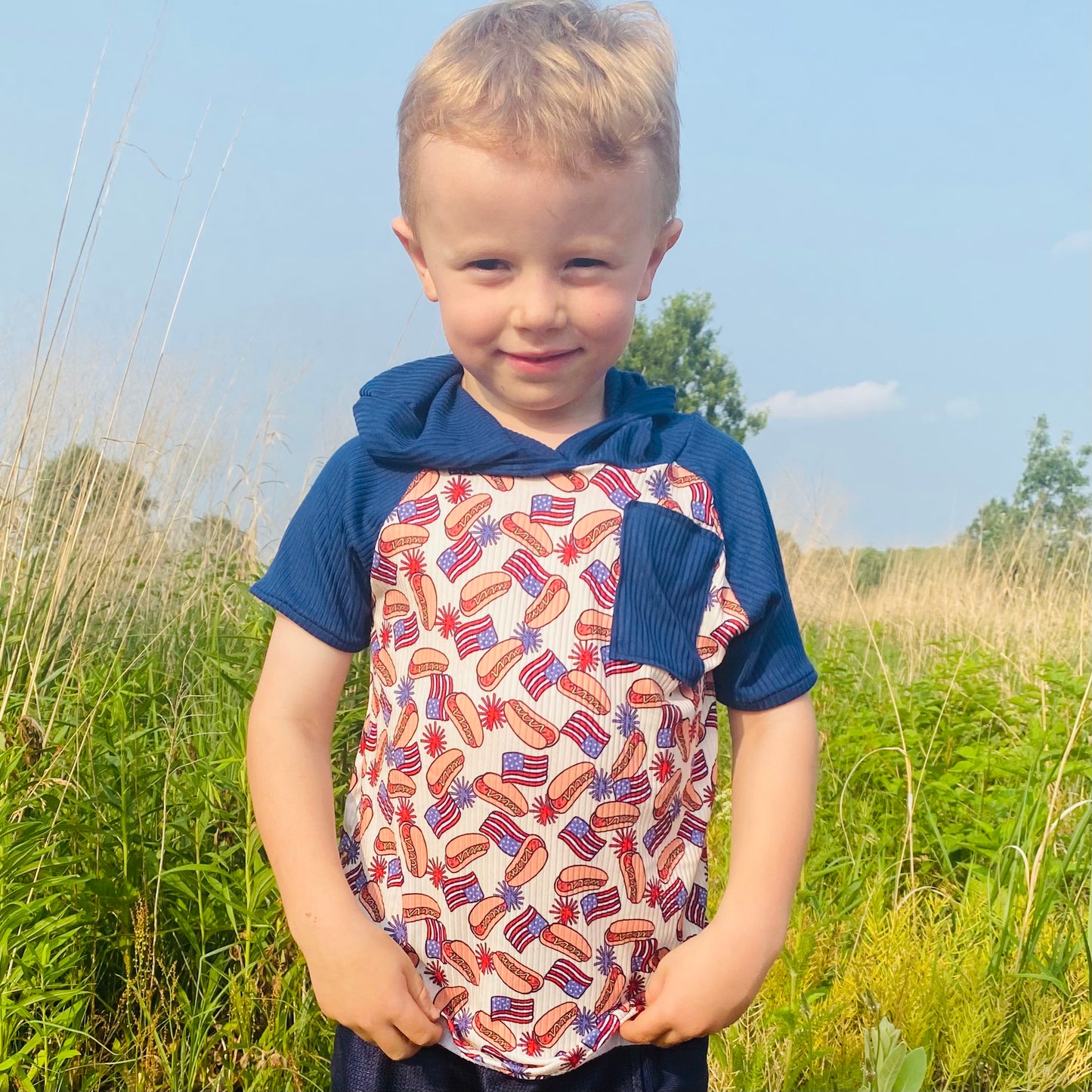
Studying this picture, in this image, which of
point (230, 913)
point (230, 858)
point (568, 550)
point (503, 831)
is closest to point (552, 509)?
point (568, 550)

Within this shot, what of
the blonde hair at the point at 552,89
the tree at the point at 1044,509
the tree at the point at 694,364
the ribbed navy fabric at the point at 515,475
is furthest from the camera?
the tree at the point at 694,364

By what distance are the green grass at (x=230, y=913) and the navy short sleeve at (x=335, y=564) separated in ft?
2.41

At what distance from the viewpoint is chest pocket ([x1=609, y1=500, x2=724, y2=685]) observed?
4.48 ft

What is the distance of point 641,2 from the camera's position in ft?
5.18

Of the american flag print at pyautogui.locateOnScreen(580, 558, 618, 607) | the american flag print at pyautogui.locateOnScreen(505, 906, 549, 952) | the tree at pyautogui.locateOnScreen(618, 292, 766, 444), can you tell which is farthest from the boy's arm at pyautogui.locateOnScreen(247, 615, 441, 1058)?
the tree at pyautogui.locateOnScreen(618, 292, 766, 444)

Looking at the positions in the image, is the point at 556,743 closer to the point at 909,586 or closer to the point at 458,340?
the point at 458,340

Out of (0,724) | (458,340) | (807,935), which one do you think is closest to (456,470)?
(458,340)

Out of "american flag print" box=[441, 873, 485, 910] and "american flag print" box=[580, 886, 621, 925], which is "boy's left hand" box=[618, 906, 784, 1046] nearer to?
"american flag print" box=[580, 886, 621, 925]

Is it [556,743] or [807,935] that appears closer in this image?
[556,743]

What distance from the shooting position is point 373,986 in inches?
52.6

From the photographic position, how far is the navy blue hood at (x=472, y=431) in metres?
1.42

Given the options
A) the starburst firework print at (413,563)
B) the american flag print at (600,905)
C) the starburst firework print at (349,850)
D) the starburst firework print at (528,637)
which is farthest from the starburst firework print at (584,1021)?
the starburst firework print at (413,563)

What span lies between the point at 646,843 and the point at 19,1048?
4.61ft

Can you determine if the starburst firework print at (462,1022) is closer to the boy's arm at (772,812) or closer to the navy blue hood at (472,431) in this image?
the boy's arm at (772,812)
